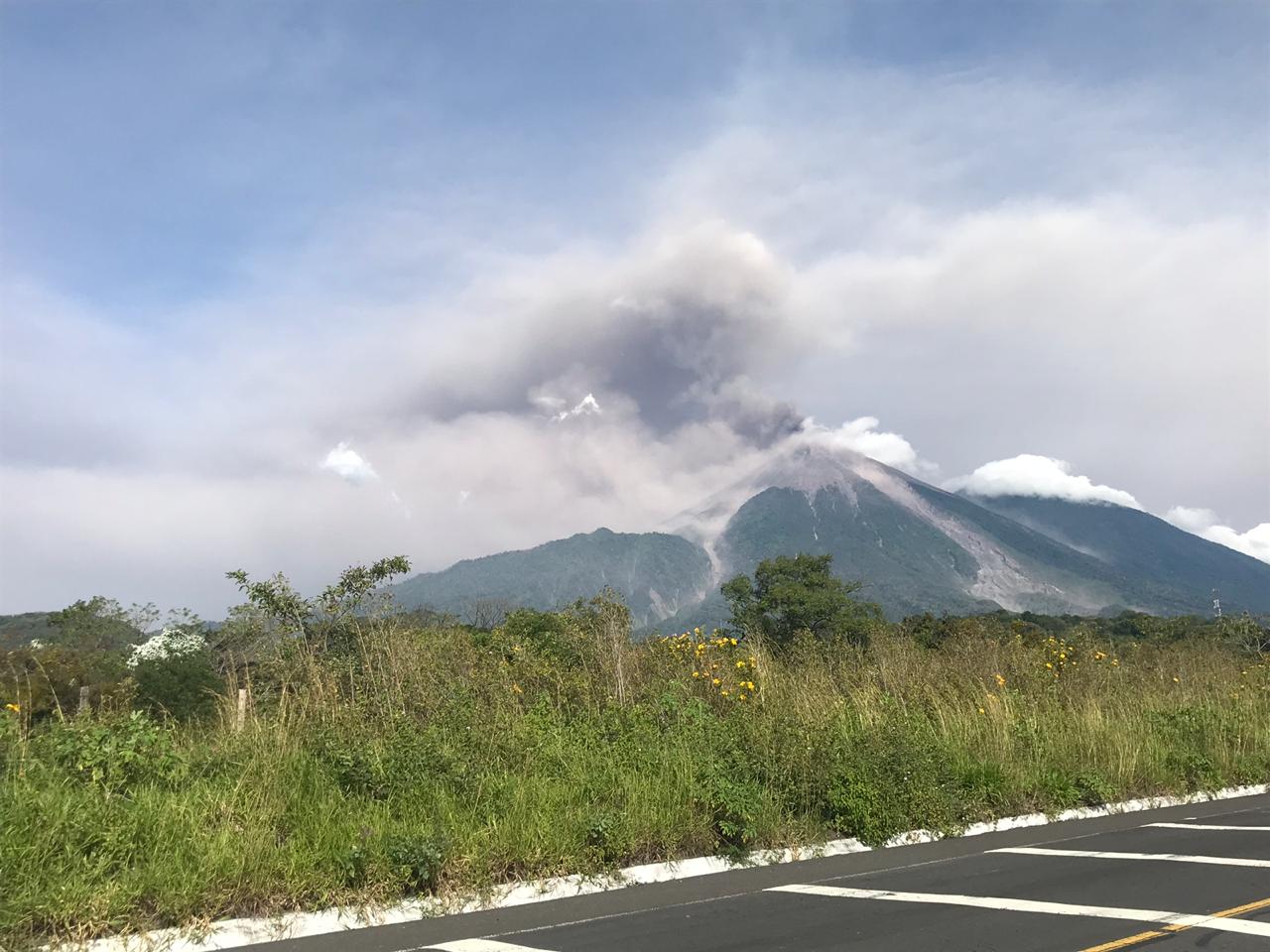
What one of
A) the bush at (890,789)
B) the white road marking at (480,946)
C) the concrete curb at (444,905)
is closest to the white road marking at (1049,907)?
the concrete curb at (444,905)

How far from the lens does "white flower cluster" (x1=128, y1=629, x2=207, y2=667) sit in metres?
39.0

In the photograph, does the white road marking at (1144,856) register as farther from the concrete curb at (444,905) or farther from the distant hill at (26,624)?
the distant hill at (26,624)

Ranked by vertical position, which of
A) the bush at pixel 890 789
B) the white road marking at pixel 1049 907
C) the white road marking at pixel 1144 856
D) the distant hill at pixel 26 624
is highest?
the distant hill at pixel 26 624

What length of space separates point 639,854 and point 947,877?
94.4 inches

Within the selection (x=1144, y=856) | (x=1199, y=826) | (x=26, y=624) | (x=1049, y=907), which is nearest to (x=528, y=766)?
(x=1049, y=907)

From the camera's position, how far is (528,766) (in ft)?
28.1

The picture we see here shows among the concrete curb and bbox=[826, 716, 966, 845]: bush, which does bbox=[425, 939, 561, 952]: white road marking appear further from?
bbox=[826, 716, 966, 845]: bush

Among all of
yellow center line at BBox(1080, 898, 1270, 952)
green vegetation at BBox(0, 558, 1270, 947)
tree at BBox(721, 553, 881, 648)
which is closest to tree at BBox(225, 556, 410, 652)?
green vegetation at BBox(0, 558, 1270, 947)

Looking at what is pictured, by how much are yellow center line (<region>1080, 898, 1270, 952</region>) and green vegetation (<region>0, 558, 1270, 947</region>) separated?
9.58ft

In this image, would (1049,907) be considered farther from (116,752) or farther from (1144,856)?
(116,752)

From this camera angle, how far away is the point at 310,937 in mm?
5883

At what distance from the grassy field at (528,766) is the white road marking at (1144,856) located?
2.91 feet

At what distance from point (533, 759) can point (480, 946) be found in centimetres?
305

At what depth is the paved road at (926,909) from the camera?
561cm
